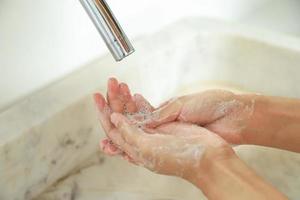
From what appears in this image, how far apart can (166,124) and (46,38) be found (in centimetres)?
22

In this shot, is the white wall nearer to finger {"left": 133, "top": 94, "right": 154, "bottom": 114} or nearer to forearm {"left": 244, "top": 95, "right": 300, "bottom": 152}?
finger {"left": 133, "top": 94, "right": 154, "bottom": 114}

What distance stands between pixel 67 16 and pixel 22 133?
0.66ft

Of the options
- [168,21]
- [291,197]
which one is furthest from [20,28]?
[291,197]

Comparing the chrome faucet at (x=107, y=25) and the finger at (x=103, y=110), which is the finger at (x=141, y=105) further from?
the chrome faucet at (x=107, y=25)

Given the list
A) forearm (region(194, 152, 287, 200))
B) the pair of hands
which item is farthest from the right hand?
forearm (region(194, 152, 287, 200))

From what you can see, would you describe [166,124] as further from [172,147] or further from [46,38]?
[46,38]

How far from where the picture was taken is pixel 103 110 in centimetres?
65

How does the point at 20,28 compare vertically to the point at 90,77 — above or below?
above

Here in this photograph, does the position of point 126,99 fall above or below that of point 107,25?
below

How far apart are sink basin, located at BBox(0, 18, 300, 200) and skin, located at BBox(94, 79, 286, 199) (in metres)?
0.06

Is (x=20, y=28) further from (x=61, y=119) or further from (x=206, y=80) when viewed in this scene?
(x=206, y=80)

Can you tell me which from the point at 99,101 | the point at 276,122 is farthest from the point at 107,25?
the point at 276,122

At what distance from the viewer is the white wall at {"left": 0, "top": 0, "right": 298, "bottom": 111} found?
629mm

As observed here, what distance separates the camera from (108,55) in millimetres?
777
